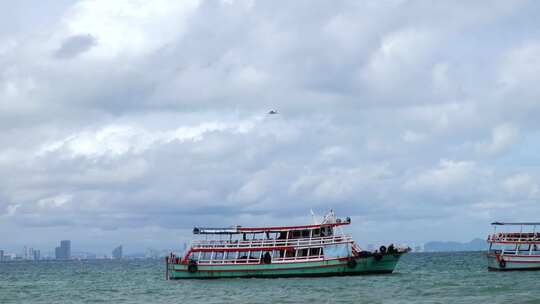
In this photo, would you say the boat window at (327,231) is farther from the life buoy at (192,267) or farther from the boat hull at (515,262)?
the boat hull at (515,262)

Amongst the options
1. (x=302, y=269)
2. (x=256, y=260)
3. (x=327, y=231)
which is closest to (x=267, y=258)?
(x=256, y=260)

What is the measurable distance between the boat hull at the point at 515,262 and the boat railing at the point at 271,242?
19.0 metres

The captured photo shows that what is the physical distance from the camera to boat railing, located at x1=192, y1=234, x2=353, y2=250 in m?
71.8

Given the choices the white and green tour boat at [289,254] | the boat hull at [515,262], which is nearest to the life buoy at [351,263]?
the white and green tour boat at [289,254]

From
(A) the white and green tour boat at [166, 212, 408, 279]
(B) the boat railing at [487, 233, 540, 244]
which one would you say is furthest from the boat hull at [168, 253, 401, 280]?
(B) the boat railing at [487, 233, 540, 244]

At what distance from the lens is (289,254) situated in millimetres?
73312

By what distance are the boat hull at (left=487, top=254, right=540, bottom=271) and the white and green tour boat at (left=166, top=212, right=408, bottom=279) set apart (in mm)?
13304

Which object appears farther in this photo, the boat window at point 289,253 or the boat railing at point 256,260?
the boat window at point 289,253

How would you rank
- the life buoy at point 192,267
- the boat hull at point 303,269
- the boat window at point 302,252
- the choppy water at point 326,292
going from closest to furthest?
the choppy water at point 326,292 → the boat hull at point 303,269 → the boat window at point 302,252 → the life buoy at point 192,267

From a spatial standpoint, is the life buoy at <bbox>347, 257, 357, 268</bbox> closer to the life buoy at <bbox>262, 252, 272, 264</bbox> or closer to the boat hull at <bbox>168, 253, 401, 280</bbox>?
the boat hull at <bbox>168, 253, 401, 280</bbox>

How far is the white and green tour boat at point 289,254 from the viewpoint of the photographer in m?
71.8

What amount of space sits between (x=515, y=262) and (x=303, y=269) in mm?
23252

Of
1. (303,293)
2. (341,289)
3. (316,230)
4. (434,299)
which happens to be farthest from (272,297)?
(316,230)

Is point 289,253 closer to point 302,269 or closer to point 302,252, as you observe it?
point 302,252
